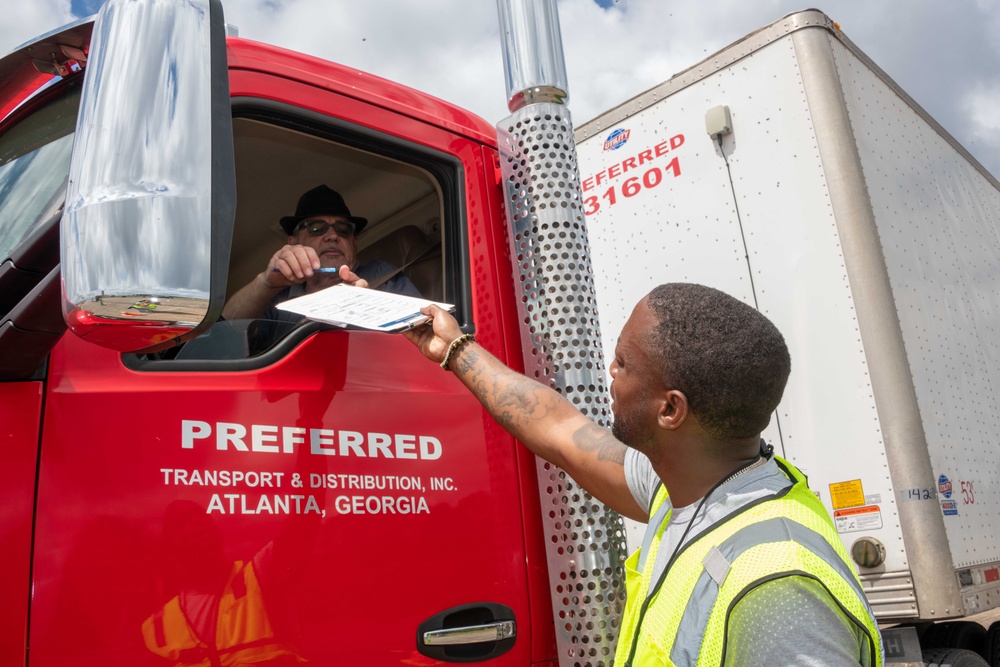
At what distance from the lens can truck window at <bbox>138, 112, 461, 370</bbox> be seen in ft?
6.25

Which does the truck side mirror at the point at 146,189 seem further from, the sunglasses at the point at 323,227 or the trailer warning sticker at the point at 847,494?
the trailer warning sticker at the point at 847,494

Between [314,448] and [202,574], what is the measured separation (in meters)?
0.33

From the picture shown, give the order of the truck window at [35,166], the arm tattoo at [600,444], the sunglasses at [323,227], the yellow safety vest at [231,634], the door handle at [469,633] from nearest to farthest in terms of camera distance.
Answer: the yellow safety vest at [231,634], the truck window at [35,166], the door handle at [469,633], the arm tattoo at [600,444], the sunglasses at [323,227]

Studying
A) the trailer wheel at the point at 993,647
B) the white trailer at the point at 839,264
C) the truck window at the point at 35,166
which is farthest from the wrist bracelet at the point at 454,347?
the trailer wheel at the point at 993,647

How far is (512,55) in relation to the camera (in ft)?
7.80

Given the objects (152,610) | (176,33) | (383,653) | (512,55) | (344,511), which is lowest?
(383,653)

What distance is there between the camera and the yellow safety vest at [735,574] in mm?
1135

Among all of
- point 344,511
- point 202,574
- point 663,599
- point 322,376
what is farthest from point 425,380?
point 663,599

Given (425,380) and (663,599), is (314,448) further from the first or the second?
(663,599)

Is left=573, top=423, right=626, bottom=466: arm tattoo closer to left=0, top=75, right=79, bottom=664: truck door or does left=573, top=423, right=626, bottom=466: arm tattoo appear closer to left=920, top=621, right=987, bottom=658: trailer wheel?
left=0, top=75, right=79, bottom=664: truck door

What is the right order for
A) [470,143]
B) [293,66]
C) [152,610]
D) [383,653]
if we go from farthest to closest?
[470,143], [293,66], [383,653], [152,610]

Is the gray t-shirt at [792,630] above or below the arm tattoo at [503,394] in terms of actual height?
below

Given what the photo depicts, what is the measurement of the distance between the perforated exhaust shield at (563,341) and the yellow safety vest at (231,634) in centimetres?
67

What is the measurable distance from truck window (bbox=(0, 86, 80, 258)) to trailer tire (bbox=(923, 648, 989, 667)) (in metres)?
3.12
